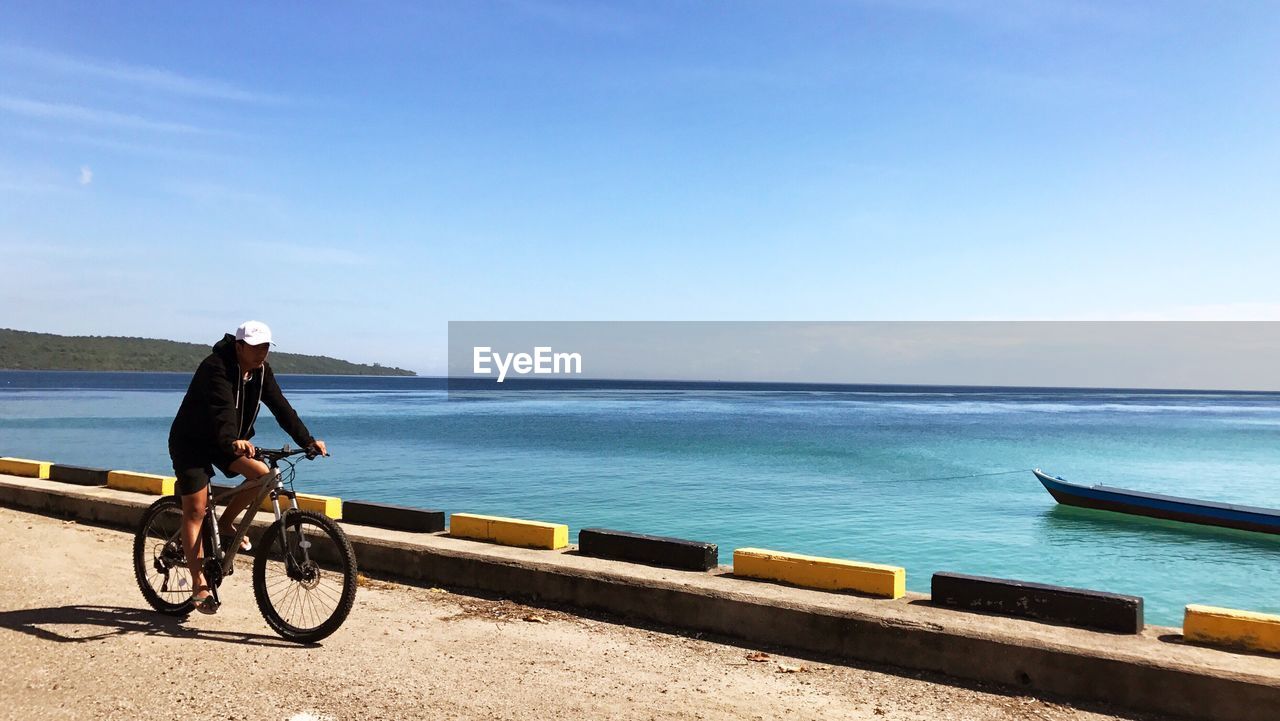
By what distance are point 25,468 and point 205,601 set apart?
7.47 m

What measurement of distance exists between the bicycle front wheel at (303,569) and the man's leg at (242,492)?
30 cm

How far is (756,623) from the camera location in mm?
5379

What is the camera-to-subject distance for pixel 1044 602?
16.5 feet

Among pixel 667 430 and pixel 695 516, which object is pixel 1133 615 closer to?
pixel 695 516

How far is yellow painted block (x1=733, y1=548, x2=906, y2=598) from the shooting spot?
5500 millimetres

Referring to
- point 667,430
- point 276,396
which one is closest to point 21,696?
point 276,396

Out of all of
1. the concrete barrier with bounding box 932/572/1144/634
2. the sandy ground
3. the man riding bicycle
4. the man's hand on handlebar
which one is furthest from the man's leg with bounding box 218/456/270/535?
the concrete barrier with bounding box 932/572/1144/634

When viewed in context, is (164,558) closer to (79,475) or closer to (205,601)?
(205,601)

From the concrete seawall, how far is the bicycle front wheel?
1.28 m

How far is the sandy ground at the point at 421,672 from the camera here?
4.22 m

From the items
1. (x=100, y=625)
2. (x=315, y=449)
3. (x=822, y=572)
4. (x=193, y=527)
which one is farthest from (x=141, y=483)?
(x=822, y=572)

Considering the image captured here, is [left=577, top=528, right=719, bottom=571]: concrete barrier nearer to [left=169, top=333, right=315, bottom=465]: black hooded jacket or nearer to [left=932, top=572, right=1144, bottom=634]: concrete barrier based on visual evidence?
[left=932, top=572, right=1144, bottom=634]: concrete barrier

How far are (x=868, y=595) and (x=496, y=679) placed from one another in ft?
7.79

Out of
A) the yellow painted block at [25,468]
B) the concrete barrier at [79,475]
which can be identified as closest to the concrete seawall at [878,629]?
the concrete barrier at [79,475]
